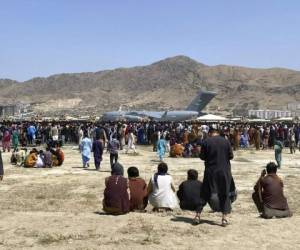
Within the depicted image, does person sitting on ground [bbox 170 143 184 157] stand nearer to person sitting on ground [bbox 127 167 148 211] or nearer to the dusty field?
the dusty field

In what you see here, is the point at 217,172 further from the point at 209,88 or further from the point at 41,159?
the point at 209,88

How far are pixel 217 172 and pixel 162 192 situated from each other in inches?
87.2

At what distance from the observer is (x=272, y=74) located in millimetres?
190375

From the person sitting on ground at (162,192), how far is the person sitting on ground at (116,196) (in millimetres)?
705

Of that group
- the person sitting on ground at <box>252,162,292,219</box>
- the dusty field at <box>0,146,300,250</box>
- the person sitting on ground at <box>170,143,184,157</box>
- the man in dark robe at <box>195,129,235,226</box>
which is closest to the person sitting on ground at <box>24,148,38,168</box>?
the dusty field at <box>0,146,300,250</box>

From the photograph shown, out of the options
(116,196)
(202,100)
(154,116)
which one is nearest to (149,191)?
(116,196)

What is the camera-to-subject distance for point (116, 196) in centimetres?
961

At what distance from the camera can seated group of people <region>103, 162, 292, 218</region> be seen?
9.39m

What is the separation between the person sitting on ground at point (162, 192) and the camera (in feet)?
33.3

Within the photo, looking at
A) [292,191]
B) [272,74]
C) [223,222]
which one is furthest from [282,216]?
[272,74]

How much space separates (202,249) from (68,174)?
1019 cm

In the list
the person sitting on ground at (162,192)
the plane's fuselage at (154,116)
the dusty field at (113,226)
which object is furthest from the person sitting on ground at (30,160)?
the plane's fuselage at (154,116)

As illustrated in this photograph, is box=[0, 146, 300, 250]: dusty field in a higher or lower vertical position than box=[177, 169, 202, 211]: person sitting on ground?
lower

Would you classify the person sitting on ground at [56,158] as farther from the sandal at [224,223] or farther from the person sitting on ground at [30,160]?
the sandal at [224,223]
